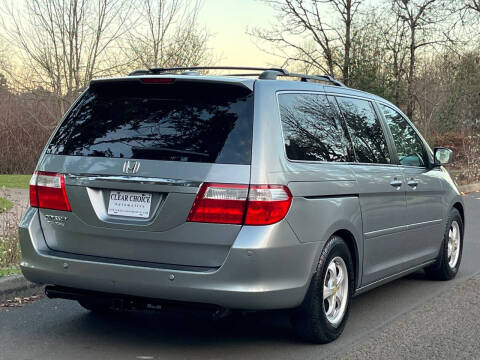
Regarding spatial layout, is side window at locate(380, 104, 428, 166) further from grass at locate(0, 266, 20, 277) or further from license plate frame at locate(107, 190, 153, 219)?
grass at locate(0, 266, 20, 277)

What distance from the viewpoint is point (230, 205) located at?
171 inches

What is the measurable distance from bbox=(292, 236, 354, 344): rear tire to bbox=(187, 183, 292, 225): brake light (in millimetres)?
697

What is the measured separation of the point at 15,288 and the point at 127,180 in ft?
7.56

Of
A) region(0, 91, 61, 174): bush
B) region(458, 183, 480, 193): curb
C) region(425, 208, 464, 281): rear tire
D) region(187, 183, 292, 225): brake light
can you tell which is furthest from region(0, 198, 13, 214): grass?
region(458, 183, 480, 193): curb

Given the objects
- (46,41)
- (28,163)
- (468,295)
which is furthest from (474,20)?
(468,295)

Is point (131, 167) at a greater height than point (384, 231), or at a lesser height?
greater

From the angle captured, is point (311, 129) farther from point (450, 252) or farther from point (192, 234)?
point (450, 252)

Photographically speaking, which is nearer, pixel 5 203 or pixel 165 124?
pixel 165 124

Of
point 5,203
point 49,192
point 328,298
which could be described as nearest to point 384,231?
point 328,298

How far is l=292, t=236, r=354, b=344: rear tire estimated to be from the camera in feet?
15.7

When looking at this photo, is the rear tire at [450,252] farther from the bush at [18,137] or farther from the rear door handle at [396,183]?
the bush at [18,137]

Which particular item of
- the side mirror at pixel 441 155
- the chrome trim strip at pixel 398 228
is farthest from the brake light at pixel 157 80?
the side mirror at pixel 441 155

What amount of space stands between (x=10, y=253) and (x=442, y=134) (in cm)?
3254

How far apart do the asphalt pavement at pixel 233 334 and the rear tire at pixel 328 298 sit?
0.36 ft
